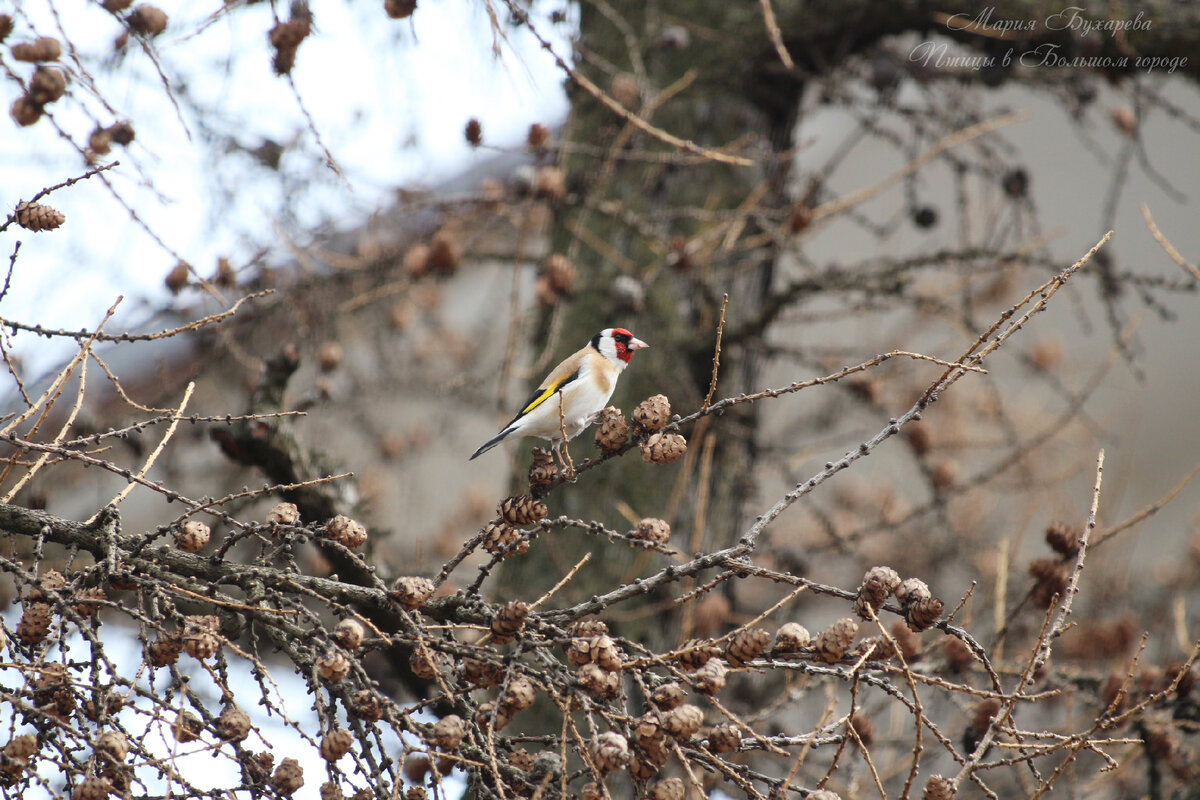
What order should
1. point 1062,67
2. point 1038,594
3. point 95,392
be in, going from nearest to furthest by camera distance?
point 1038,594 < point 1062,67 < point 95,392

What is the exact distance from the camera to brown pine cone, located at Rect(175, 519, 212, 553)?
1.86 metres

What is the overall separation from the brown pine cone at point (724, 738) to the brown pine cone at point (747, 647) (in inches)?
4.6

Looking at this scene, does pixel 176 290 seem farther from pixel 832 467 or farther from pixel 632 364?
pixel 832 467

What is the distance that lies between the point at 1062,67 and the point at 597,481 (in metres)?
2.46

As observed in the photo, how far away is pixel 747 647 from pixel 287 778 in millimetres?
804

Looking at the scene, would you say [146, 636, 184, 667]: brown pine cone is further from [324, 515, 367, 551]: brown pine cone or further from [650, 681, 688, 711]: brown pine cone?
[650, 681, 688, 711]: brown pine cone

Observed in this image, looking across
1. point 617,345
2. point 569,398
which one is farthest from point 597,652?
point 617,345

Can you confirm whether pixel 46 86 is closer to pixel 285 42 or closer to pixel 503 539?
pixel 285 42

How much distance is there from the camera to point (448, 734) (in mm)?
1688

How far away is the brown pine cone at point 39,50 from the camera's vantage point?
7.14 feet

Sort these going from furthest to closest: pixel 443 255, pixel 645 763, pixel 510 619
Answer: pixel 443 255, pixel 510 619, pixel 645 763

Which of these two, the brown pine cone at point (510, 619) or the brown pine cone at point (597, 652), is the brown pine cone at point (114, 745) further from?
the brown pine cone at point (597, 652)

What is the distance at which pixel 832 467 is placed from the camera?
1.83 m

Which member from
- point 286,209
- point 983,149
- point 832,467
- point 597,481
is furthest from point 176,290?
point 983,149
